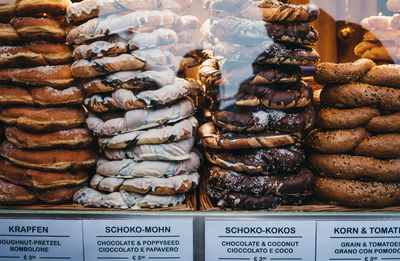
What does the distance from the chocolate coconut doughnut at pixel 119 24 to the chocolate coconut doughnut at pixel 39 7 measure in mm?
166

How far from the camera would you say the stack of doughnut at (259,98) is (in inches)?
60.4

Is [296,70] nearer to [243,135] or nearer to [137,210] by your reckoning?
[243,135]

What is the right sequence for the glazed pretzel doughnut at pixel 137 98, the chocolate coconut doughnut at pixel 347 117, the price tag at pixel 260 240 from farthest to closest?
1. the chocolate coconut doughnut at pixel 347 117
2. the glazed pretzel doughnut at pixel 137 98
3. the price tag at pixel 260 240

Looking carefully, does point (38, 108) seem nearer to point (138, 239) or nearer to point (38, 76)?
point (38, 76)

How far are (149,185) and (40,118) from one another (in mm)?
631

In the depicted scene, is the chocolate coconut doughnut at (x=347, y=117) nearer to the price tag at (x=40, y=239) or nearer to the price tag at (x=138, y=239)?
the price tag at (x=138, y=239)

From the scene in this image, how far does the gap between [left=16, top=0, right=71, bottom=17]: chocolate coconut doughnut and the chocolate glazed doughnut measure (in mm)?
1150

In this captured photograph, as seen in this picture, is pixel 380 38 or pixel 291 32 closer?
pixel 291 32

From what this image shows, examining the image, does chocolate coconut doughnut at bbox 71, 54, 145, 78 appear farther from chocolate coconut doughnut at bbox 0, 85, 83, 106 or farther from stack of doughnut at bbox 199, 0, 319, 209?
stack of doughnut at bbox 199, 0, 319, 209

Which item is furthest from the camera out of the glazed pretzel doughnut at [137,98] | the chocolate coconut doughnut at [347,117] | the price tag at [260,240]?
the chocolate coconut doughnut at [347,117]

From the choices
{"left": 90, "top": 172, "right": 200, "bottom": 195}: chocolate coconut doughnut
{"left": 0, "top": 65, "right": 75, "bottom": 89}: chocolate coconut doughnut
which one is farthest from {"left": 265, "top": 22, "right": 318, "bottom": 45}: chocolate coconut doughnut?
{"left": 0, "top": 65, "right": 75, "bottom": 89}: chocolate coconut doughnut

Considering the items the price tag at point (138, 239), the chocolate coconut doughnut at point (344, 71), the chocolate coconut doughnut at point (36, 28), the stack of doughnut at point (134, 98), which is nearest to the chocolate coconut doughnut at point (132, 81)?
the stack of doughnut at point (134, 98)

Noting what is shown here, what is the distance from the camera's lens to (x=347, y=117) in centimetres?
164

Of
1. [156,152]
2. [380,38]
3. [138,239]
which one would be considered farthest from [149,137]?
[380,38]
